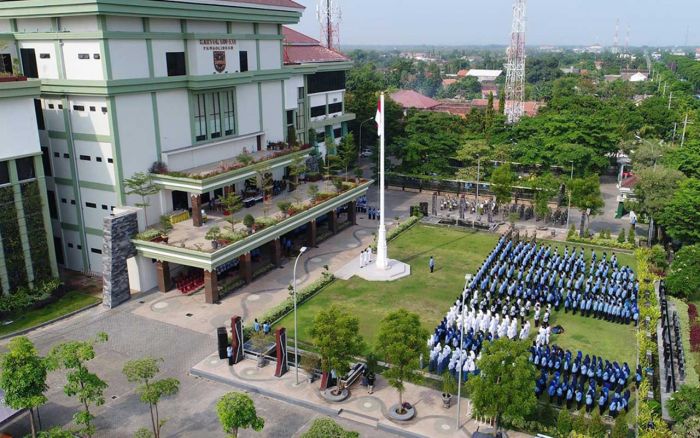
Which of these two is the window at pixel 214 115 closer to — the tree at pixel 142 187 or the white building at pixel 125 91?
the white building at pixel 125 91

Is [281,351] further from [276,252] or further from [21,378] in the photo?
[276,252]

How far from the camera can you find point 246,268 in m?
29.5

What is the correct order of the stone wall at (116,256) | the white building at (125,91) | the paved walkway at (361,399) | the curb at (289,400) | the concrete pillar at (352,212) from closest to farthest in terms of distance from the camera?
the curb at (289,400) < the paved walkway at (361,399) < the stone wall at (116,256) < the white building at (125,91) < the concrete pillar at (352,212)

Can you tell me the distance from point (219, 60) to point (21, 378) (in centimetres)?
2214

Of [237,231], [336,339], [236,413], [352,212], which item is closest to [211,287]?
[237,231]

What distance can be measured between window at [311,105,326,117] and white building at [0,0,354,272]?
11608 millimetres

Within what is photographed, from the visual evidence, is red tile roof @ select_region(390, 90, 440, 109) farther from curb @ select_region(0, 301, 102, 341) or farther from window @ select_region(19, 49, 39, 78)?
curb @ select_region(0, 301, 102, 341)

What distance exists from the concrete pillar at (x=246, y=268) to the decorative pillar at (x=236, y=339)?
7.47 m

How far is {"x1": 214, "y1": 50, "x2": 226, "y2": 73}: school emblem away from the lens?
32969mm

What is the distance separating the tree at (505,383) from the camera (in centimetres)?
1639

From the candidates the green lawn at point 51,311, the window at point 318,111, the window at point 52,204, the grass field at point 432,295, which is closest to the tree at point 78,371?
the grass field at point 432,295

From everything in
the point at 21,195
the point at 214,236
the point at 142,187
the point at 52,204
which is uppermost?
the point at 21,195

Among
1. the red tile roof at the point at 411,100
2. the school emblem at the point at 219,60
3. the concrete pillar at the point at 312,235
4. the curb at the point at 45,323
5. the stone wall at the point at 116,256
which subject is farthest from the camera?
the red tile roof at the point at 411,100

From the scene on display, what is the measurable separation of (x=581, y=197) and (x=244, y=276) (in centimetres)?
2135
